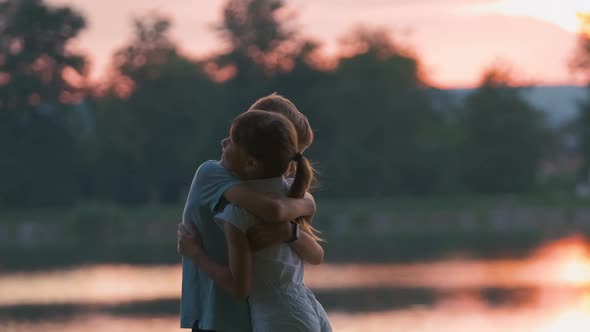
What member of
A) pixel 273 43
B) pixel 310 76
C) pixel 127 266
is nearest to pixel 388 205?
pixel 310 76

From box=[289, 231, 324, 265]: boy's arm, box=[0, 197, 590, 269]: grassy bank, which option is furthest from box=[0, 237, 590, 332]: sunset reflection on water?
box=[289, 231, 324, 265]: boy's arm

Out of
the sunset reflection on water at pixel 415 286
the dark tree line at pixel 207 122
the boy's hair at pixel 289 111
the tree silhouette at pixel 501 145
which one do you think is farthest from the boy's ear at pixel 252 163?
the tree silhouette at pixel 501 145

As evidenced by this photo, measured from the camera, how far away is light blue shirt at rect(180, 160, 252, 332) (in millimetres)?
2764

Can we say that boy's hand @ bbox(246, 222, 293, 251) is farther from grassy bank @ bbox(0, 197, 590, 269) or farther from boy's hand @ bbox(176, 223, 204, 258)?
grassy bank @ bbox(0, 197, 590, 269)

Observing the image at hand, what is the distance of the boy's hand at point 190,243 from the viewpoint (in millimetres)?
2771

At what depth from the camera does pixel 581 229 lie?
4816 centimetres

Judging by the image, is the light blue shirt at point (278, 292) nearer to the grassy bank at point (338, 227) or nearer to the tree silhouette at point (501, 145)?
the grassy bank at point (338, 227)

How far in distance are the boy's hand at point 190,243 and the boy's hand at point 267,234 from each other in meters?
0.11

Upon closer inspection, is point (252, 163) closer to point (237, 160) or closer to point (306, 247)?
point (237, 160)

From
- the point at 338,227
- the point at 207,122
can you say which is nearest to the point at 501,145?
the point at 338,227

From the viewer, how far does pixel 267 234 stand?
109 inches

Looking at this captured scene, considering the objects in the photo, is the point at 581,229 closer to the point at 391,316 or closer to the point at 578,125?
the point at 578,125

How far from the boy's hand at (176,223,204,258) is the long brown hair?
202 millimetres

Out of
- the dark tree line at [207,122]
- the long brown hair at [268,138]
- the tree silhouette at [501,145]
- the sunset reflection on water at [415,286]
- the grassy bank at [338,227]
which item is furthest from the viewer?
the tree silhouette at [501,145]
